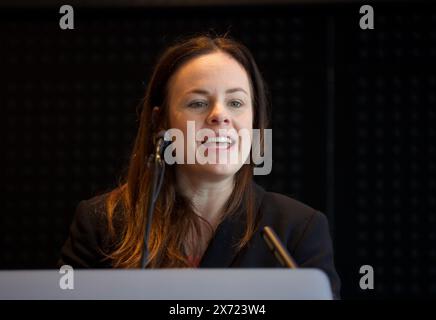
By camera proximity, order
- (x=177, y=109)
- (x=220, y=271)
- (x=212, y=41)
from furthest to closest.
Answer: (x=212, y=41) → (x=177, y=109) → (x=220, y=271)

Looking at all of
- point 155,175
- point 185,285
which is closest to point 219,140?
point 155,175

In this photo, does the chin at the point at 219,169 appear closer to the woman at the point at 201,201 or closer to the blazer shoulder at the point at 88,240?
the woman at the point at 201,201

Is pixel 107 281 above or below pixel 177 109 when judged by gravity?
below

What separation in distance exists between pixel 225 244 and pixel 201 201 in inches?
5.2

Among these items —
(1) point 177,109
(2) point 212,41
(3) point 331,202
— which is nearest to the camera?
(1) point 177,109

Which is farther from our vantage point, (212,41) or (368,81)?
(368,81)

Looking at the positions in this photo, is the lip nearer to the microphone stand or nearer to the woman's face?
the woman's face

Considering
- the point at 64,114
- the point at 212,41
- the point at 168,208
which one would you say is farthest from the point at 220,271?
the point at 64,114

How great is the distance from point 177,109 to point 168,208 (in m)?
0.21

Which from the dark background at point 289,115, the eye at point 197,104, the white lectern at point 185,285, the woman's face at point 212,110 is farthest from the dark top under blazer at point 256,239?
the dark background at point 289,115

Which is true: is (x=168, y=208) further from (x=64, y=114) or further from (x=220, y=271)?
(x=64, y=114)

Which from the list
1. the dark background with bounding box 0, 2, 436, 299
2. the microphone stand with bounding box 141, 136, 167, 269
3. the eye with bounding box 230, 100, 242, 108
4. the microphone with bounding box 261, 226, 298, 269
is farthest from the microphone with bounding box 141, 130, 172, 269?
the dark background with bounding box 0, 2, 436, 299

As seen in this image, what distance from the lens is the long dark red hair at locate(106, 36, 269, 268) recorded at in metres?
1.31

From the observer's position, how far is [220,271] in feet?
2.20
